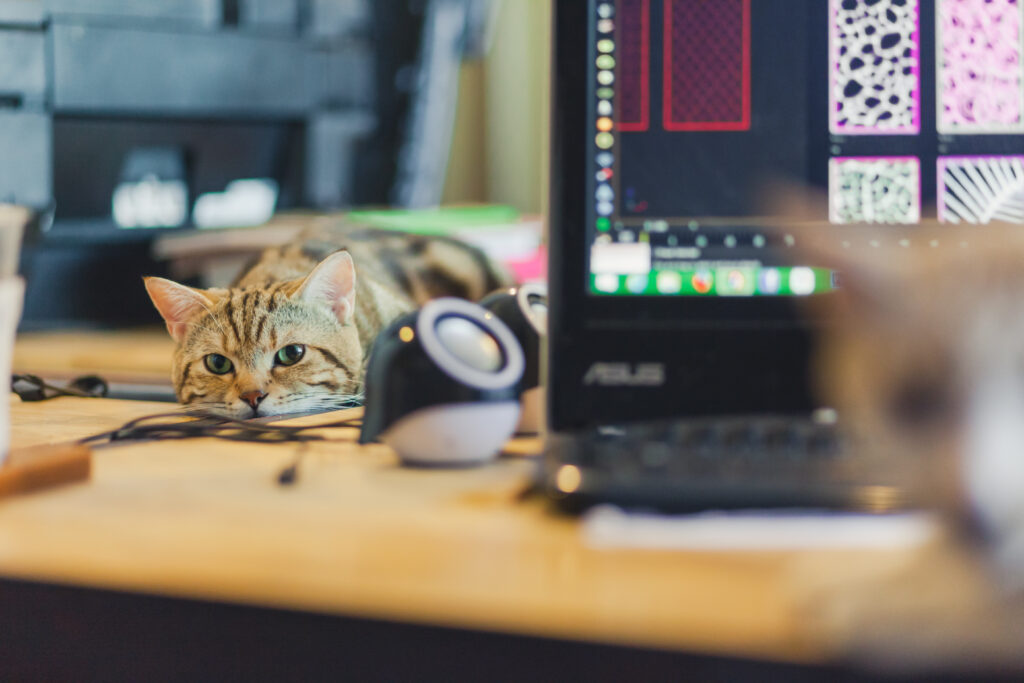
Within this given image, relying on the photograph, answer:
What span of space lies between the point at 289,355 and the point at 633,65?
1.51ft

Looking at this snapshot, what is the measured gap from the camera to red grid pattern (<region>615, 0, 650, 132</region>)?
747mm

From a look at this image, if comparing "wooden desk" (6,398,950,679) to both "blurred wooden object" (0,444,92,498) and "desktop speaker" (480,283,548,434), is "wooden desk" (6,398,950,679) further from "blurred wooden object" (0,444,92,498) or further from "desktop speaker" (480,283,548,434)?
"desktop speaker" (480,283,548,434)

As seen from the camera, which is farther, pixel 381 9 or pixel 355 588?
pixel 381 9

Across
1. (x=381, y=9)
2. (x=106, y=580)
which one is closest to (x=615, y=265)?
(x=106, y=580)

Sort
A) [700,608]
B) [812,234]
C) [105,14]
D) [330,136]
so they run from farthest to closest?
1. [330,136]
2. [105,14]
3. [812,234]
4. [700,608]

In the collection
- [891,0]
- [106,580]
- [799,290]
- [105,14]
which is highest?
[105,14]

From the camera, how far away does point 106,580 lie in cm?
53

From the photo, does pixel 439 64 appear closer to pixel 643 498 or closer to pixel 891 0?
pixel 891 0

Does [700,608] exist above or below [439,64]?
below

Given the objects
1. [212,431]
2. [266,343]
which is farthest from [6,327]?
[266,343]

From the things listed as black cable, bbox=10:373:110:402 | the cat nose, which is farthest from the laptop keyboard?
black cable, bbox=10:373:110:402

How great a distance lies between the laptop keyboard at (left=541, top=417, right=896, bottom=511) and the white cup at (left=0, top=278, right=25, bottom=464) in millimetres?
366

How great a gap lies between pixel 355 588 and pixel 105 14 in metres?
1.51

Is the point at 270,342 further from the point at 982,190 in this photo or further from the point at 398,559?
the point at 982,190
